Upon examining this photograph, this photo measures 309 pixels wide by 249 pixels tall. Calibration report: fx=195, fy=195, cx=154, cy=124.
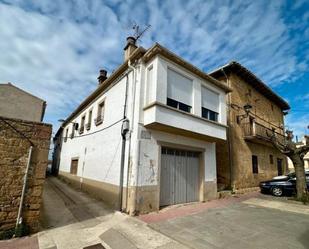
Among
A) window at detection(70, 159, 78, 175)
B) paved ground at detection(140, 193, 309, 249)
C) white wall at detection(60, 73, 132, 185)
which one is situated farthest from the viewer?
window at detection(70, 159, 78, 175)

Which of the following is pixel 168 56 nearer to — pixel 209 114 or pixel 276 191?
pixel 209 114

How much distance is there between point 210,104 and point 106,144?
5449 millimetres

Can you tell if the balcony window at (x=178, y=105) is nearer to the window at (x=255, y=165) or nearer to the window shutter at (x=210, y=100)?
the window shutter at (x=210, y=100)

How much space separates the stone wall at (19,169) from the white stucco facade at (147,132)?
9.48 ft

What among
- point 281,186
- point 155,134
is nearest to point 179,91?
point 155,134

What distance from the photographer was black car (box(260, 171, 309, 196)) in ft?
36.7

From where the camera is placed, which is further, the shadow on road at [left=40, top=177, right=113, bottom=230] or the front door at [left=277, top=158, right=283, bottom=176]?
the front door at [left=277, top=158, right=283, bottom=176]

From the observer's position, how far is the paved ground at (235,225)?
4.52 metres

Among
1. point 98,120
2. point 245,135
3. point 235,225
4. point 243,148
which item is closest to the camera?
point 235,225

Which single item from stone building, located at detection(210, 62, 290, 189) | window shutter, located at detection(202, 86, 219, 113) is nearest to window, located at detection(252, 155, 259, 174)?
stone building, located at detection(210, 62, 290, 189)

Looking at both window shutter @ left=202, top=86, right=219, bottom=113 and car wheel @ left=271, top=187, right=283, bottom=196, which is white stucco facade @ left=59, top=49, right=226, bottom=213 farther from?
car wheel @ left=271, top=187, right=283, bottom=196

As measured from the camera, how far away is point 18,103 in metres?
12.0

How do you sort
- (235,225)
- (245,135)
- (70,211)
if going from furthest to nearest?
(245,135), (70,211), (235,225)

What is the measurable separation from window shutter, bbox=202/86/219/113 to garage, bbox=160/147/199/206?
2386 mm
